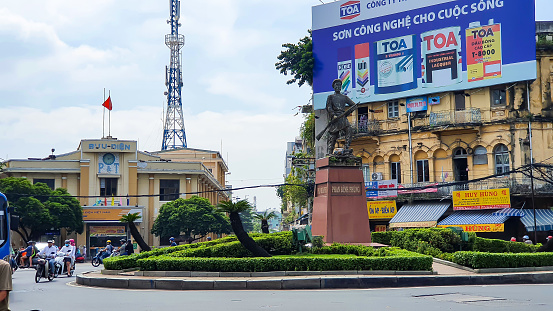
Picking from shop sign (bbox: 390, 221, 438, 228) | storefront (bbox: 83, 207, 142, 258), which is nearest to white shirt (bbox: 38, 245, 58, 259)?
shop sign (bbox: 390, 221, 438, 228)

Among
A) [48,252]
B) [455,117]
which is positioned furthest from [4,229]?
[455,117]

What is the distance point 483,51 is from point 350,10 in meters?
10.4

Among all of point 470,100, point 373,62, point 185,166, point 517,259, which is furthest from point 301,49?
point 517,259

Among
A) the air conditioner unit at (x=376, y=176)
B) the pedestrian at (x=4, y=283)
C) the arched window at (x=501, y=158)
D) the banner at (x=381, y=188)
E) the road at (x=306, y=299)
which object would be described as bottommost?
the road at (x=306, y=299)

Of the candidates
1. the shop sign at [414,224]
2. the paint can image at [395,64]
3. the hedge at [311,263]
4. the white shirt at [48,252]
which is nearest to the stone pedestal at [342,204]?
the hedge at [311,263]

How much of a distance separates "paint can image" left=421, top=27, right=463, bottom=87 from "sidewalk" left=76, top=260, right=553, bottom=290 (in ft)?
82.0

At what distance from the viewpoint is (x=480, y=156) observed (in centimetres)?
4091

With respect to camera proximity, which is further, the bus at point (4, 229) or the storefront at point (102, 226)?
the storefront at point (102, 226)

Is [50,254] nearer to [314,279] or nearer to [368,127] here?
[314,279]

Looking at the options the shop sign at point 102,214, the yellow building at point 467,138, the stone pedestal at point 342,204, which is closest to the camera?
the stone pedestal at point 342,204

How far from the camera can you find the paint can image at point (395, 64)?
142 feet

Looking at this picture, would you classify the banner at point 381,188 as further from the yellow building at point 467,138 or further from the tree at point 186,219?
the tree at point 186,219

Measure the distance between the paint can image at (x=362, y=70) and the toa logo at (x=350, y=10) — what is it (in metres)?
2.37

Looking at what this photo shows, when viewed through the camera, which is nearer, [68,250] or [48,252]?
[48,252]
